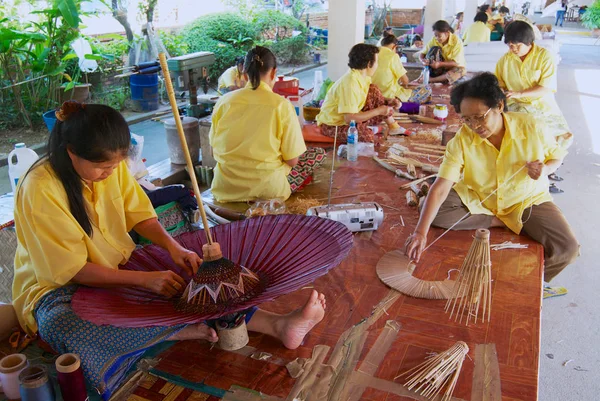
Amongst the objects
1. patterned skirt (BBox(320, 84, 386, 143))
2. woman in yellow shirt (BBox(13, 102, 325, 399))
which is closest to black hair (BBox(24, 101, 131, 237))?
woman in yellow shirt (BBox(13, 102, 325, 399))

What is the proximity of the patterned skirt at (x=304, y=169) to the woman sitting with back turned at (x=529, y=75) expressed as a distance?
6.64 ft

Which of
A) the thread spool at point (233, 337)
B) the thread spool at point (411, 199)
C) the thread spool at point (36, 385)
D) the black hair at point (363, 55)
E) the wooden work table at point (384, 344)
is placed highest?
the black hair at point (363, 55)

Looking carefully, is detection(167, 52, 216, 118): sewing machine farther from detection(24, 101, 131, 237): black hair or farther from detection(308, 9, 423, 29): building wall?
detection(308, 9, 423, 29): building wall

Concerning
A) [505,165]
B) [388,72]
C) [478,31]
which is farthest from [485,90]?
[478,31]

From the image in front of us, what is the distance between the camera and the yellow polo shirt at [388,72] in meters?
5.73

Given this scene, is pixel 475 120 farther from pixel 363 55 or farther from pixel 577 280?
pixel 363 55

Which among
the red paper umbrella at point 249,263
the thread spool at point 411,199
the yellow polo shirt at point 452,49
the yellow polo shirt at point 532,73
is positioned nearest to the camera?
the red paper umbrella at point 249,263

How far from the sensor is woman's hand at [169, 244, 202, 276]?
6.10 ft

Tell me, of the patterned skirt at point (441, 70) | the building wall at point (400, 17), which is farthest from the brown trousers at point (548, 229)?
the building wall at point (400, 17)

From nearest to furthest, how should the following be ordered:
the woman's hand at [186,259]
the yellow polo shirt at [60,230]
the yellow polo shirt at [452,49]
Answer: the yellow polo shirt at [60,230] < the woman's hand at [186,259] < the yellow polo shirt at [452,49]

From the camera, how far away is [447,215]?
9.54ft

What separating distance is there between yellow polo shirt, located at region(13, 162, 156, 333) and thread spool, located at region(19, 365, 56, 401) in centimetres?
27

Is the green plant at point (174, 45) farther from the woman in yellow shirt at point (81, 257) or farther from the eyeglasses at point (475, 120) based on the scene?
the woman in yellow shirt at point (81, 257)

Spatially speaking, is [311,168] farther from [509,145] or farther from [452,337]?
[452,337]
